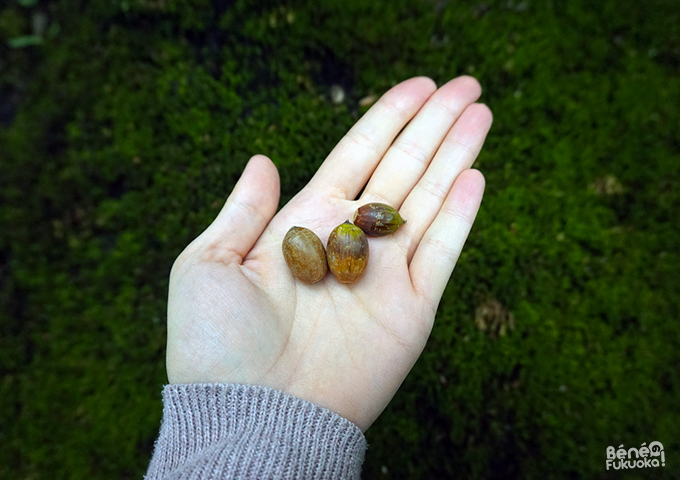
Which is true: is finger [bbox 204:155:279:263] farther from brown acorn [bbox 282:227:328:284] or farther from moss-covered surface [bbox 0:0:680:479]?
moss-covered surface [bbox 0:0:680:479]

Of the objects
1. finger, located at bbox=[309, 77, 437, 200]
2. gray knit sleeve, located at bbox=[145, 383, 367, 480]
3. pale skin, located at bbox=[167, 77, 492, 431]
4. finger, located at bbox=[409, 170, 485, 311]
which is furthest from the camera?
finger, located at bbox=[309, 77, 437, 200]

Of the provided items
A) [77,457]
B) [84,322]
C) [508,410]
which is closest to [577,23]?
[508,410]

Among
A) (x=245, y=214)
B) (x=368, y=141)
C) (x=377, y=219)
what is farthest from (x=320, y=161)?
(x=245, y=214)

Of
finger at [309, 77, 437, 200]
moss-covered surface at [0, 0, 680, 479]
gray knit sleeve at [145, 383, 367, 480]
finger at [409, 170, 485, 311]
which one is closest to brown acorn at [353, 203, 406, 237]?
finger at [409, 170, 485, 311]

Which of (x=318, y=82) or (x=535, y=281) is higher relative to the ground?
(x=318, y=82)

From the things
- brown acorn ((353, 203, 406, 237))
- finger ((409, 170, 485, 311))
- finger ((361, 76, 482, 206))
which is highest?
finger ((361, 76, 482, 206))

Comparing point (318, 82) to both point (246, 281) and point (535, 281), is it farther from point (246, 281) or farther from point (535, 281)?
point (535, 281)

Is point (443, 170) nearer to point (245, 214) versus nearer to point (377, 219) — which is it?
point (377, 219)
